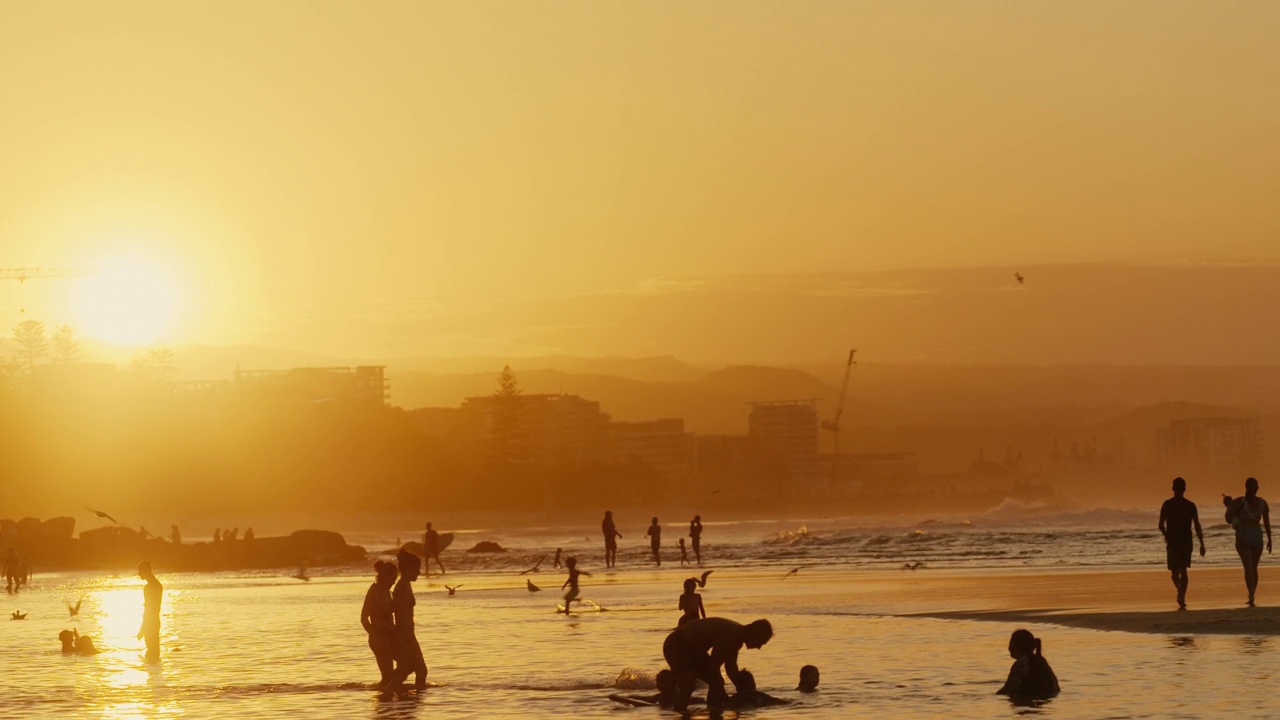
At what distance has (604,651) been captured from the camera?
25672mm

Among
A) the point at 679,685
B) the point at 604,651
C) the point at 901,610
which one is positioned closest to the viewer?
the point at 679,685

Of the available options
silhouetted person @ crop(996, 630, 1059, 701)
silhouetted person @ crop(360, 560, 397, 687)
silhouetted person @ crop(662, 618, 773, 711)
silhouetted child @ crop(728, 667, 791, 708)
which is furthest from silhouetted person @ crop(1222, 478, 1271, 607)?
silhouetted person @ crop(360, 560, 397, 687)

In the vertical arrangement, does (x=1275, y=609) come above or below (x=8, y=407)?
below

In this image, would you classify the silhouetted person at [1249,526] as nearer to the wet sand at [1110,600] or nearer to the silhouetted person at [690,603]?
the wet sand at [1110,600]

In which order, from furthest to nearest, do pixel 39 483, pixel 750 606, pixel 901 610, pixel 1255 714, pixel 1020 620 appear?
pixel 39 483 → pixel 750 606 → pixel 901 610 → pixel 1020 620 → pixel 1255 714

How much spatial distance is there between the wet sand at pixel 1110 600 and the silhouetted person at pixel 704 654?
9675 mm

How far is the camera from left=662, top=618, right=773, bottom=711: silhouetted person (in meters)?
17.8

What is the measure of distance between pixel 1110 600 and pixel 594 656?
12370 millimetres

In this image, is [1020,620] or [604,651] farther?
[1020,620]

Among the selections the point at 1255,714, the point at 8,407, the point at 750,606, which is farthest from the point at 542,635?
the point at 8,407

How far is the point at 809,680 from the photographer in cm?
1980

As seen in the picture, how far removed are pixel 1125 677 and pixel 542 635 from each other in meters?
12.3

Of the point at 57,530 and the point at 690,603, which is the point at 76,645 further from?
the point at 57,530

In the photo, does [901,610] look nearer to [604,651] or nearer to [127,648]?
[604,651]
